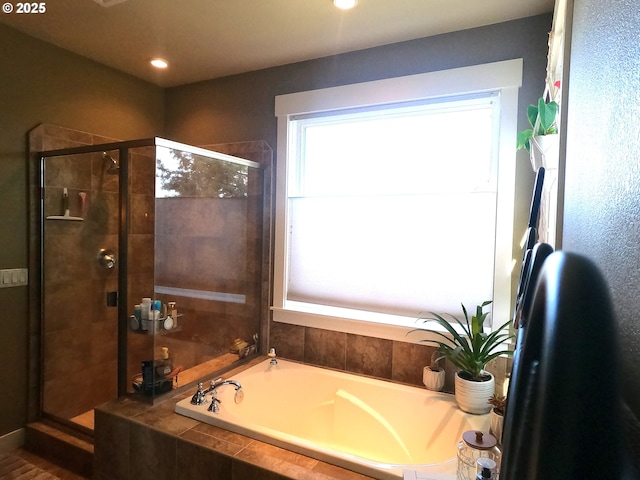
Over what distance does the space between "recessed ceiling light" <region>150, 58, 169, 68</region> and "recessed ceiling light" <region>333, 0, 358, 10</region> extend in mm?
1408

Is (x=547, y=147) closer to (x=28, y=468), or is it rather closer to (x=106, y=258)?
(x=106, y=258)

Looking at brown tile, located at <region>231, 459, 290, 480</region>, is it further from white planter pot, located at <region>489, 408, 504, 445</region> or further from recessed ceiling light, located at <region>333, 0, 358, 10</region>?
recessed ceiling light, located at <region>333, 0, 358, 10</region>

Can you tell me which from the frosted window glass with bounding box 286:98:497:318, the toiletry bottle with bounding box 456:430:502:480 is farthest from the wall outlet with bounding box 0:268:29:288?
the toiletry bottle with bounding box 456:430:502:480

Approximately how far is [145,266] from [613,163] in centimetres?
235

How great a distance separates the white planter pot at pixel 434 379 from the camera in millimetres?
2285

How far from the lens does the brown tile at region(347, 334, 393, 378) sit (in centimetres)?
252

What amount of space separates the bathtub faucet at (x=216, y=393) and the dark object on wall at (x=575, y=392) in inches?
80.4

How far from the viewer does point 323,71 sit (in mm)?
2713

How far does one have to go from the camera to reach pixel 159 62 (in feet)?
9.28

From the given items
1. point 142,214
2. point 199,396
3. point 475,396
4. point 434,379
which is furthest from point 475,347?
point 142,214

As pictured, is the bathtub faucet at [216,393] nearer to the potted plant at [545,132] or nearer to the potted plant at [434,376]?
the potted plant at [434,376]

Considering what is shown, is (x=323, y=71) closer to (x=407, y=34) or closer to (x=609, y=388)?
(x=407, y=34)

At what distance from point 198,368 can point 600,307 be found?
2.68 m

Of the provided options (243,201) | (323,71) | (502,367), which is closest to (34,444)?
(243,201)
